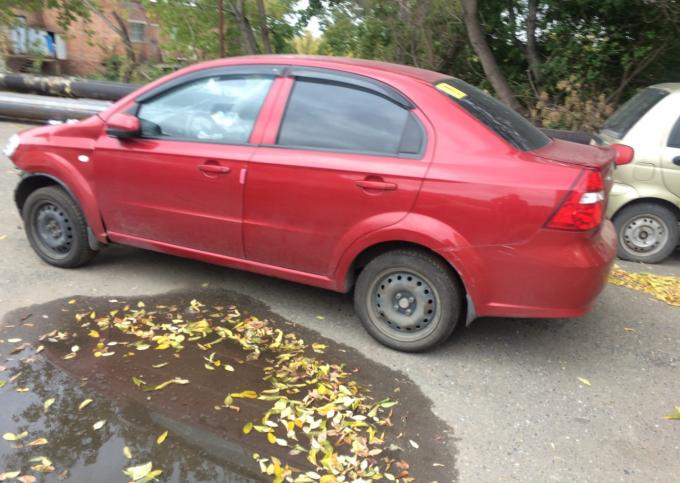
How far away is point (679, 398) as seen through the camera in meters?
3.46

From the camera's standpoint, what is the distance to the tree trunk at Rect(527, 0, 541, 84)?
33.2 feet

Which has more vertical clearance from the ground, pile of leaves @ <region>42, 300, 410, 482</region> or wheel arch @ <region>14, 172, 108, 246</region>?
wheel arch @ <region>14, 172, 108, 246</region>

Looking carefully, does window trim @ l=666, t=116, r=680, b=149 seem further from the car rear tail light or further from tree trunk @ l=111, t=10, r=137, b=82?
tree trunk @ l=111, t=10, r=137, b=82

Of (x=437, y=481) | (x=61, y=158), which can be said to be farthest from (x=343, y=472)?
(x=61, y=158)

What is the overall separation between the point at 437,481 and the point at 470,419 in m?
0.56

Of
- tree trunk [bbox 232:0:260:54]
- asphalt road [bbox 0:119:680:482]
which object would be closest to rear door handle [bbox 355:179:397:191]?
asphalt road [bbox 0:119:680:482]

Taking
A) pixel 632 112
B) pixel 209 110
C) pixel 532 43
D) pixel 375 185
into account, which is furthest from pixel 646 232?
pixel 532 43

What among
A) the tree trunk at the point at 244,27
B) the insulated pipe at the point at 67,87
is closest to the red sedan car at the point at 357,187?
the insulated pipe at the point at 67,87

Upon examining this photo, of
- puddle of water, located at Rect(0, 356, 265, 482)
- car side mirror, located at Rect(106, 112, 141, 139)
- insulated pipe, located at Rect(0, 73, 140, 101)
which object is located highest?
car side mirror, located at Rect(106, 112, 141, 139)

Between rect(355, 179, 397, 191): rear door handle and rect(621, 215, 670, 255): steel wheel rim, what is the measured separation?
3451 mm

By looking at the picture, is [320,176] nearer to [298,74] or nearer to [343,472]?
[298,74]

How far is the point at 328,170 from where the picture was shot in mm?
3574

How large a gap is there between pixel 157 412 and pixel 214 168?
64.4 inches

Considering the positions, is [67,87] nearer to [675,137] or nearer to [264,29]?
[264,29]
